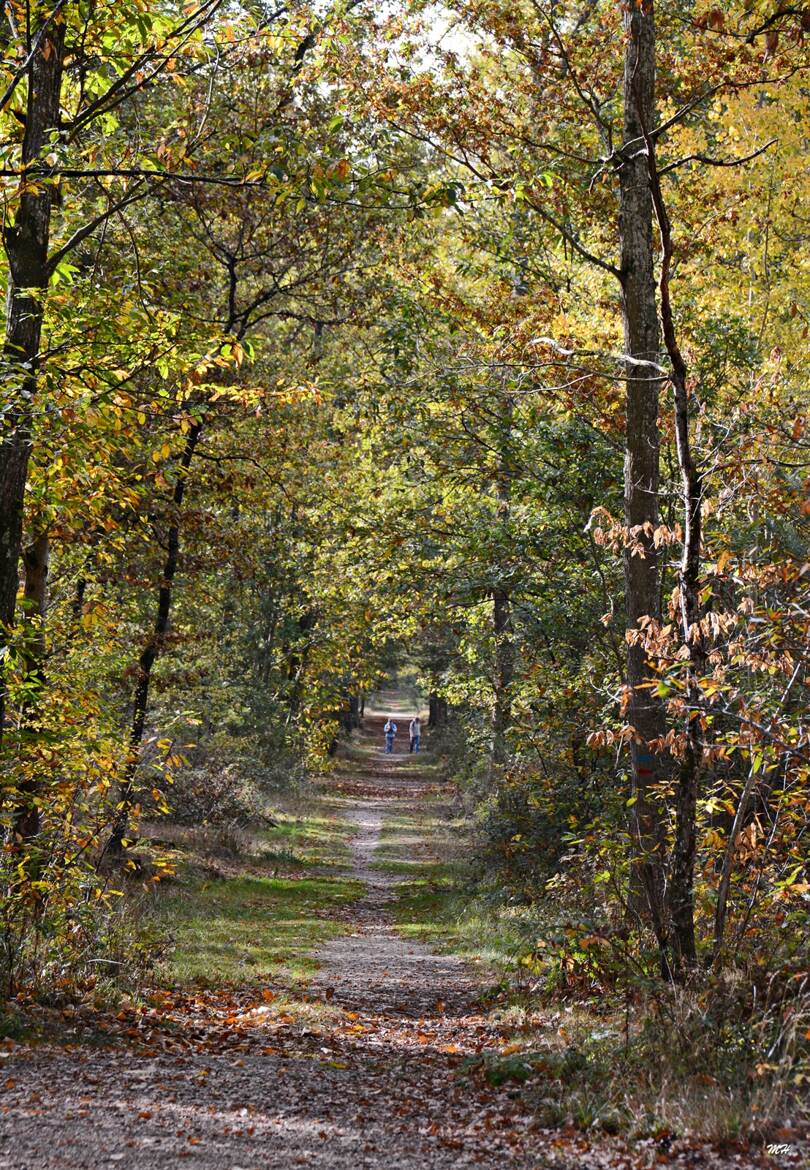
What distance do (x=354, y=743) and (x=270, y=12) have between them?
39318 mm

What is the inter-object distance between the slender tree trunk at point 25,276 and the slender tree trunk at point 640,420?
4.18m

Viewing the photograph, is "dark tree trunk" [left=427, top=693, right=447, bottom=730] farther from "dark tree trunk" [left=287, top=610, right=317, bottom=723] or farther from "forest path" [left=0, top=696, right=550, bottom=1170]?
"forest path" [left=0, top=696, right=550, bottom=1170]

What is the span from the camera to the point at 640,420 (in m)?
7.43

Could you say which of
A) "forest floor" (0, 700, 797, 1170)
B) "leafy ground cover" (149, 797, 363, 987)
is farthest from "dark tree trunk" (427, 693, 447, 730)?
"forest floor" (0, 700, 797, 1170)

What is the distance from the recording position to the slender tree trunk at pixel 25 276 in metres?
7.01

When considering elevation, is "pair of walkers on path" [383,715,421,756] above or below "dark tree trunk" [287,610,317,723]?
below

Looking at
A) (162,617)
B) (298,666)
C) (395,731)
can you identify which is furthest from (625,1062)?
(395,731)

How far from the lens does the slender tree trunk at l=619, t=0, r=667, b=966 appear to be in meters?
7.12

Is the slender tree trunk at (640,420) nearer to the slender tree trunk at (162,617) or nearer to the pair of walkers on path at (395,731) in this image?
the slender tree trunk at (162,617)

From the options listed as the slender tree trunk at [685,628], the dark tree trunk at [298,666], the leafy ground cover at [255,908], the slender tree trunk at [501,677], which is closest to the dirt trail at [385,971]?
the leafy ground cover at [255,908]

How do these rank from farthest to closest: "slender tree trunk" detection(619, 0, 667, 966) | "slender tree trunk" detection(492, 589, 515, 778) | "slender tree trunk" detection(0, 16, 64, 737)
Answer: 1. "slender tree trunk" detection(492, 589, 515, 778)
2. "slender tree trunk" detection(619, 0, 667, 966)
3. "slender tree trunk" detection(0, 16, 64, 737)

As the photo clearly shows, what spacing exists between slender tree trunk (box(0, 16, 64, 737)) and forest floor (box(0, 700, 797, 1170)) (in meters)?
2.56

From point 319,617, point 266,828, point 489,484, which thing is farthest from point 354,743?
point 489,484

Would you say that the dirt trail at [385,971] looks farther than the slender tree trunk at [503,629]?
No
